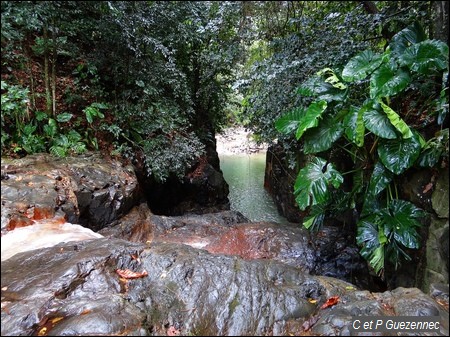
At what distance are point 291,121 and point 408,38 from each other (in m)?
1.68

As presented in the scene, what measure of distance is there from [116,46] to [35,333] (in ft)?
15.3

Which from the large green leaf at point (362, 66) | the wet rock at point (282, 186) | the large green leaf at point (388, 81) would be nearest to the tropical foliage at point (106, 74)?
the large green leaf at point (362, 66)

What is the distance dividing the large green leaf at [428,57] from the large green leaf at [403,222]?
147 centimetres

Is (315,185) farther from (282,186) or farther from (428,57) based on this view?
(282,186)

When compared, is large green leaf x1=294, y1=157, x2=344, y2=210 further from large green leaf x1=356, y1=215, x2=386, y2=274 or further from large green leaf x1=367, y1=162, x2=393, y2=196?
large green leaf x1=356, y1=215, x2=386, y2=274

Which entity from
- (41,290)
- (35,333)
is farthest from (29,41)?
(35,333)

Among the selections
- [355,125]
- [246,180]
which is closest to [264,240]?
[355,125]

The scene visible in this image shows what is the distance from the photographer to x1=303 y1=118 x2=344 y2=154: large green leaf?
3635mm

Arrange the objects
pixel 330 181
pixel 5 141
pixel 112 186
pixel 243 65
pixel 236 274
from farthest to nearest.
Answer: pixel 243 65 → pixel 112 186 → pixel 5 141 → pixel 330 181 → pixel 236 274

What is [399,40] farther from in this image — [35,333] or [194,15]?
[35,333]

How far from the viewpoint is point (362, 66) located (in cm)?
337

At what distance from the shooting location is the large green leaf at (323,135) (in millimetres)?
3635

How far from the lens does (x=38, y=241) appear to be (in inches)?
101

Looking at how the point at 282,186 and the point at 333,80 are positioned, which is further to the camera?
the point at 282,186
